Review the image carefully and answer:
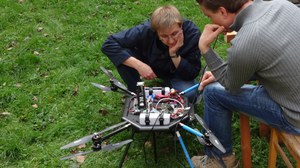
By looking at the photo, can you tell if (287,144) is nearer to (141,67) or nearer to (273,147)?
(273,147)

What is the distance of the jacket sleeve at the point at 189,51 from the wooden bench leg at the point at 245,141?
85 centimetres

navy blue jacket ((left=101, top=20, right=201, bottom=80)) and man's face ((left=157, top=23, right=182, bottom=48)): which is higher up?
man's face ((left=157, top=23, right=182, bottom=48))

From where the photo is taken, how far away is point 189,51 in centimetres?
349

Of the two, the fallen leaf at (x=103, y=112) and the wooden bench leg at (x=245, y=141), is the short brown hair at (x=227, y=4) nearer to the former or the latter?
the wooden bench leg at (x=245, y=141)

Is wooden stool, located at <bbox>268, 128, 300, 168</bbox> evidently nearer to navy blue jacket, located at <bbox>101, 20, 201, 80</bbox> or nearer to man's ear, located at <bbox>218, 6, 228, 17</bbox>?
man's ear, located at <bbox>218, 6, 228, 17</bbox>

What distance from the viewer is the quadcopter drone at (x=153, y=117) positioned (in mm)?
2607

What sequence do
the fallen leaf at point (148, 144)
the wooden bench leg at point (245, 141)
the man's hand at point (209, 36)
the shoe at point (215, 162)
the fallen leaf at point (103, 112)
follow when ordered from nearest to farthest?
1. the man's hand at point (209, 36)
2. the wooden bench leg at point (245, 141)
3. the shoe at point (215, 162)
4. the fallen leaf at point (148, 144)
5. the fallen leaf at point (103, 112)

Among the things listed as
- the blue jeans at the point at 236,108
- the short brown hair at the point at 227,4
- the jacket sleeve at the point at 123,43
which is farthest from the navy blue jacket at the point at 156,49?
the short brown hair at the point at 227,4

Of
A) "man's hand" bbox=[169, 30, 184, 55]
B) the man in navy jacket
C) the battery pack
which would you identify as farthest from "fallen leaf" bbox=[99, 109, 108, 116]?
the battery pack

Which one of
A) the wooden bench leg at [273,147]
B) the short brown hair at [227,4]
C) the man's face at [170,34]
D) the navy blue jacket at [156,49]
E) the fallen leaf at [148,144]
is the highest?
the short brown hair at [227,4]

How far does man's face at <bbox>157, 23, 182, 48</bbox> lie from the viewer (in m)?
3.17

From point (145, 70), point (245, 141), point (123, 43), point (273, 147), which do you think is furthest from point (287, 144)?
point (123, 43)

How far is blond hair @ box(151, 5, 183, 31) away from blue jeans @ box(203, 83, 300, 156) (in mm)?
715

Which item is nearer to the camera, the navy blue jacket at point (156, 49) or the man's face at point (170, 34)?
the man's face at point (170, 34)
